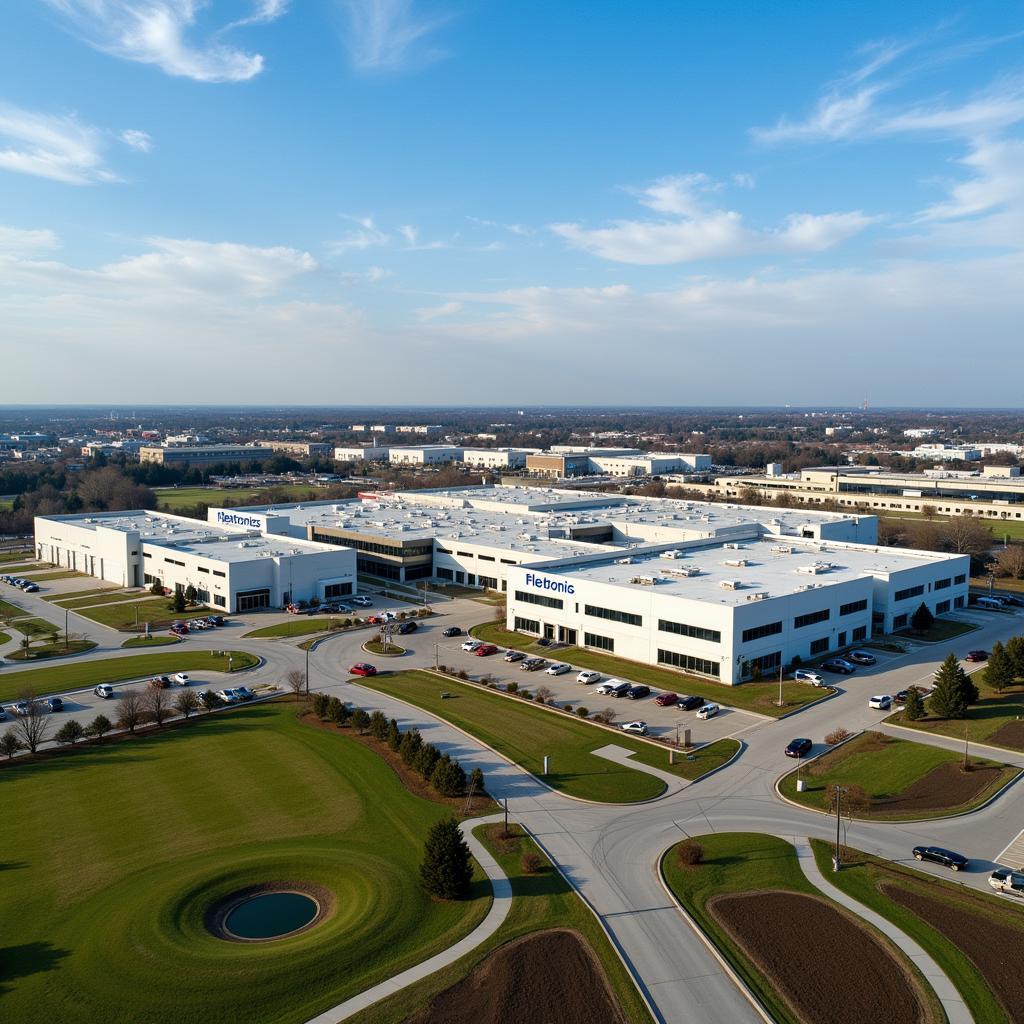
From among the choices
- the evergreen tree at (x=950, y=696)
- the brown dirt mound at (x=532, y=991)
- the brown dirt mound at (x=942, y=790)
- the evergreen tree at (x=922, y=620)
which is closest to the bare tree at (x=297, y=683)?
the brown dirt mound at (x=532, y=991)

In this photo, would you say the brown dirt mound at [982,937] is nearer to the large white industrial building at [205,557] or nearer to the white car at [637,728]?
the white car at [637,728]

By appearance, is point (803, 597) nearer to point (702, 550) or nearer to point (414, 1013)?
point (702, 550)

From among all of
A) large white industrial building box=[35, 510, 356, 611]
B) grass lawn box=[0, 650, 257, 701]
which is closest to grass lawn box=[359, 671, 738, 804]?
grass lawn box=[0, 650, 257, 701]

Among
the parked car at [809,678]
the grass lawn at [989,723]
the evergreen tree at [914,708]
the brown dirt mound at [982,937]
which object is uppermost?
the evergreen tree at [914,708]

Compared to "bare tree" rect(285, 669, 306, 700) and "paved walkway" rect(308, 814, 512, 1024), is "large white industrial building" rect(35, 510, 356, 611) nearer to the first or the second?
"bare tree" rect(285, 669, 306, 700)

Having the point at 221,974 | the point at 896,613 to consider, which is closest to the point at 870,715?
the point at 896,613
